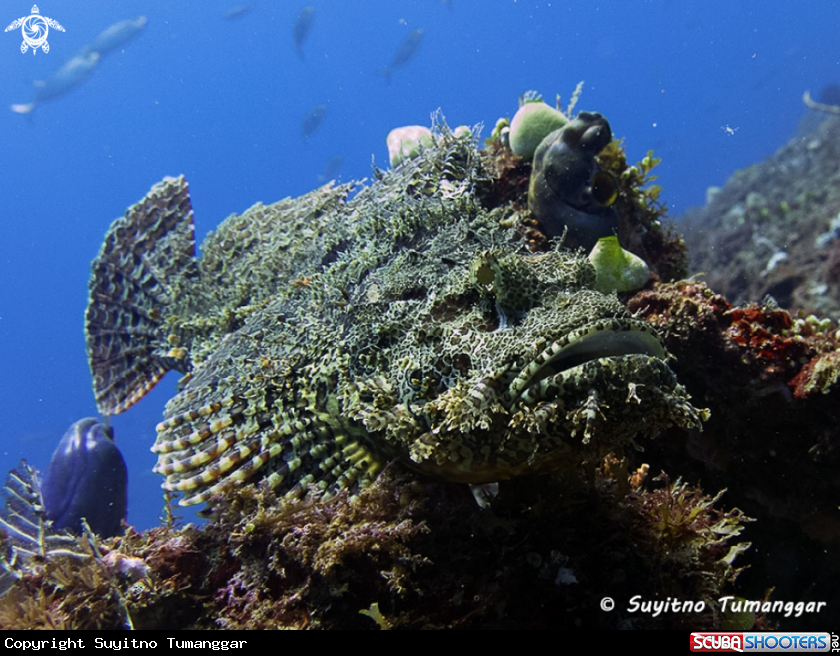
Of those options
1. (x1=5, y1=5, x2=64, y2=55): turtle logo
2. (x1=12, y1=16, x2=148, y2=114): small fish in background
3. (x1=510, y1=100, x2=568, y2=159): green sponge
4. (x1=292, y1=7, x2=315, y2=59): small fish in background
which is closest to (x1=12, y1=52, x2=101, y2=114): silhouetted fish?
(x1=12, y1=16, x2=148, y2=114): small fish in background

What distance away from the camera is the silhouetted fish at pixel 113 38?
25.2 meters

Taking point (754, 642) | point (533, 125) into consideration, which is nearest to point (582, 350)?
point (754, 642)

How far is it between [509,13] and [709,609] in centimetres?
16555

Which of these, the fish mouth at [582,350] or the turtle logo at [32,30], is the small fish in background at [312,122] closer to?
the turtle logo at [32,30]

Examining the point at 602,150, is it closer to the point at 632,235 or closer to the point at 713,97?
the point at 632,235

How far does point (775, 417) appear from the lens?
3883mm

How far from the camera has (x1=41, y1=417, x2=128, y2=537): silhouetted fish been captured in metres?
5.51

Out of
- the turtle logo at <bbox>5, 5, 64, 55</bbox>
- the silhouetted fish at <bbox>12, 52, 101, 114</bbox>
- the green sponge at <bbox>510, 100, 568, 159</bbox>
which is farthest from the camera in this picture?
the silhouetted fish at <bbox>12, 52, 101, 114</bbox>

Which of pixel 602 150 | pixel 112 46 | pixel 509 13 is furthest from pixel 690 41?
pixel 602 150

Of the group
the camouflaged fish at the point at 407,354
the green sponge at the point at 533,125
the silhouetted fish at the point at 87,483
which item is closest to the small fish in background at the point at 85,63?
the camouflaged fish at the point at 407,354

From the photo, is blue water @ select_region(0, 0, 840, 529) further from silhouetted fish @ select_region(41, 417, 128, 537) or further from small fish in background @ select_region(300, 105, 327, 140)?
silhouetted fish @ select_region(41, 417, 128, 537)

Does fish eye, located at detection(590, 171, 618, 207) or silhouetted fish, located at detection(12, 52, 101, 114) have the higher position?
silhouetted fish, located at detection(12, 52, 101, 114)

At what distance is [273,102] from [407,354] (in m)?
137

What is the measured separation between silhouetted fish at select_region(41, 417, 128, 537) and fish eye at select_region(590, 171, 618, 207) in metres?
6.56
